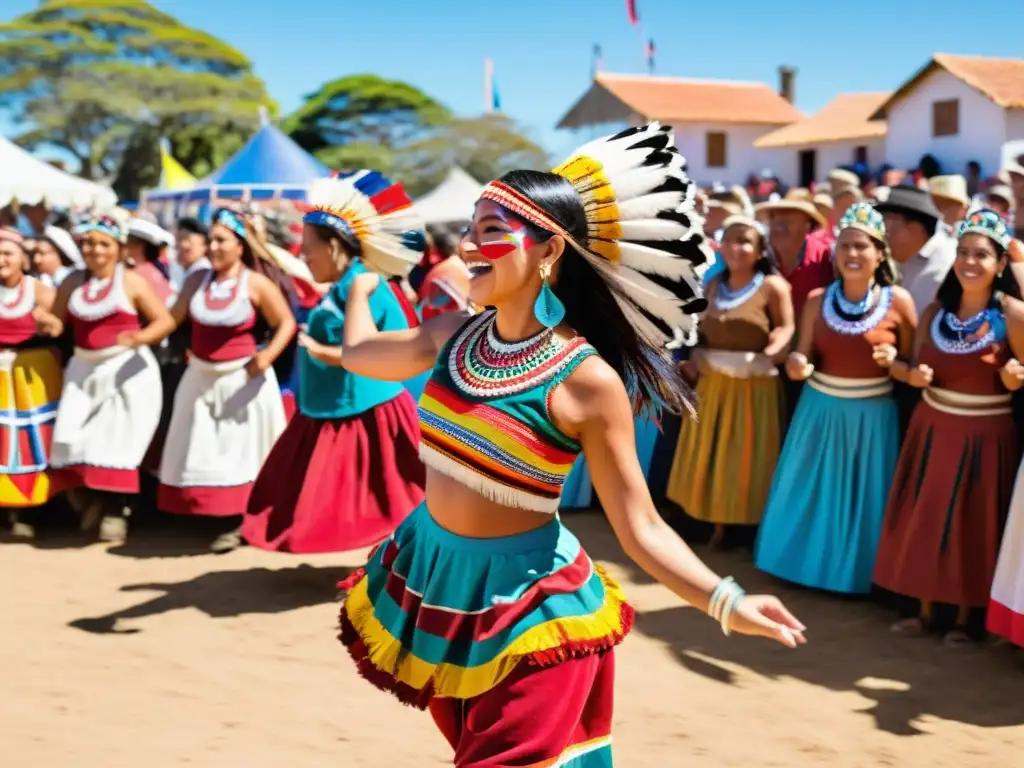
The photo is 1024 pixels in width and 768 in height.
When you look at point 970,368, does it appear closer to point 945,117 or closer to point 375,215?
point 375,215

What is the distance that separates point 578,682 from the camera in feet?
8.55

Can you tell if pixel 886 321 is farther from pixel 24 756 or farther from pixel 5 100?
pixel 5 100

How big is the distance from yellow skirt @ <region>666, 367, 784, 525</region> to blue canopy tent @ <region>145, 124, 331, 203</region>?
597 inches

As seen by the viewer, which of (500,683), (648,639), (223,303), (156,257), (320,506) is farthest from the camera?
(156,257)

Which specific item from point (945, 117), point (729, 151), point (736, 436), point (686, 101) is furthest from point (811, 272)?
point (686, 101)

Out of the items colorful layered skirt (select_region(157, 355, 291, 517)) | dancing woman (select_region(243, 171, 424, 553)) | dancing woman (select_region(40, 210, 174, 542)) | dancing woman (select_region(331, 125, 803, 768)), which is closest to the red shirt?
dancing woman (select_region(243, 171, 424, 553))

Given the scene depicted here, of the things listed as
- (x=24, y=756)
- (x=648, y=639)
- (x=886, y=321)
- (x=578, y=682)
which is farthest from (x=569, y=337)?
(x=886, y=321)

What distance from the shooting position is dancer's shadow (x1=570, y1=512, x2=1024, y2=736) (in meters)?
4.63

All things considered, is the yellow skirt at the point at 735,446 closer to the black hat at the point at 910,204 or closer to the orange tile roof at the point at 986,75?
the black hat at the point at 910,204

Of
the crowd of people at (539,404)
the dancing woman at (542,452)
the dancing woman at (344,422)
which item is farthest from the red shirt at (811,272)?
the dancing woman at (542,452)

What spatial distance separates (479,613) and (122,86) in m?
54.6

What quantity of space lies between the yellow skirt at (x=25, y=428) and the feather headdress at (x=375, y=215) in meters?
2.45

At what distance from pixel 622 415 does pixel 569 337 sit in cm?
24

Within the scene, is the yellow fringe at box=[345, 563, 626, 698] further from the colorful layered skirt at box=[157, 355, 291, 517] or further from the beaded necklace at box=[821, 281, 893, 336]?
the colorful layered skirt at box=[157, 355, 291, 517]
